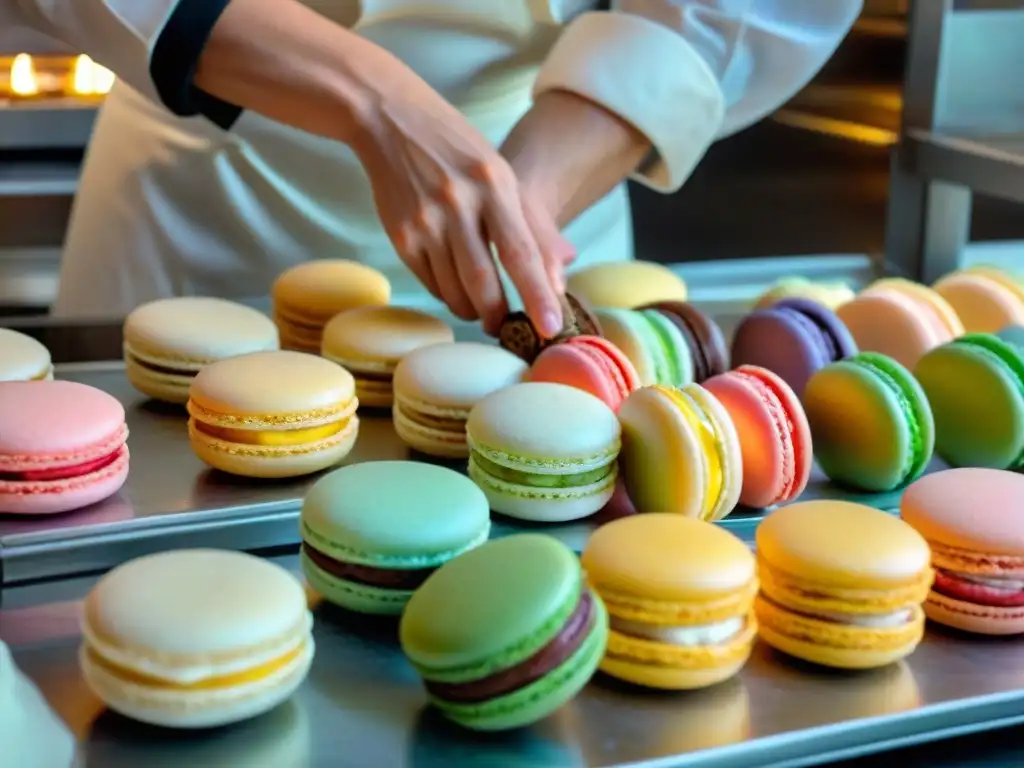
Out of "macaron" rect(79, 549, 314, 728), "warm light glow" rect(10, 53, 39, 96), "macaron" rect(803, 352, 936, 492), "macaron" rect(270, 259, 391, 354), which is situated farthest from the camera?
"warm light glow" rect(10, 53, 39, 96)

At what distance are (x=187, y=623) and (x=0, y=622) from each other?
0.19 m

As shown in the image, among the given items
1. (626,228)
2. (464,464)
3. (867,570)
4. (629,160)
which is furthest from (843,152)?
(867,570)

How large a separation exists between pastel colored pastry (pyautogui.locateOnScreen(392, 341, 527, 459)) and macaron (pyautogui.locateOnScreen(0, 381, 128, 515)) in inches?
8.8

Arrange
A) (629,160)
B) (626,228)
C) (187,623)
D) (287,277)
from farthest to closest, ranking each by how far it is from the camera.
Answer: (626,228) → (629,160) → (287,277) → (187,623)

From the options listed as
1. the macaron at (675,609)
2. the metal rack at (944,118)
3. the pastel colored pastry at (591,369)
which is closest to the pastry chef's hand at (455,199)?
the pastel colored pastry at (591,369)

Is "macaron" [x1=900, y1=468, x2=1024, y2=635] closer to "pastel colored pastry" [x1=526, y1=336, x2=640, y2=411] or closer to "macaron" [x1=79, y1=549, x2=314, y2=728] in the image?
"pastel colored pastry" [x1=526, y1=336, x2=640, y2=411]

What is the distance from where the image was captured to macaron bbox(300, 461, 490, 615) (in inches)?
28.3

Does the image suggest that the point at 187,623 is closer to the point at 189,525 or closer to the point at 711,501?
the point at 189,525

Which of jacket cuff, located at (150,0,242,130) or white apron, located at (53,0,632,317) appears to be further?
white apron, located at (53,0,632,317)

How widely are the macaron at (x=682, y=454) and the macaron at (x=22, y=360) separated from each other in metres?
0.47

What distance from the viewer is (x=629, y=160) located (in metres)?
1.32

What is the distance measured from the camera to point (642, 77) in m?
1.25

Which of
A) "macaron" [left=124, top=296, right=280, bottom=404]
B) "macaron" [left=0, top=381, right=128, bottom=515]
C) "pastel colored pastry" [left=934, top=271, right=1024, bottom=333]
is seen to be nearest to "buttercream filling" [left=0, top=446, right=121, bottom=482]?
"macaron" [left=0, top=381, right=128, bottom=515]

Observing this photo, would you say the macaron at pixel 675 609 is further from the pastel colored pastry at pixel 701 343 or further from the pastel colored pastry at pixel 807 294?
the pastel colored pastry at pixel 807 294
